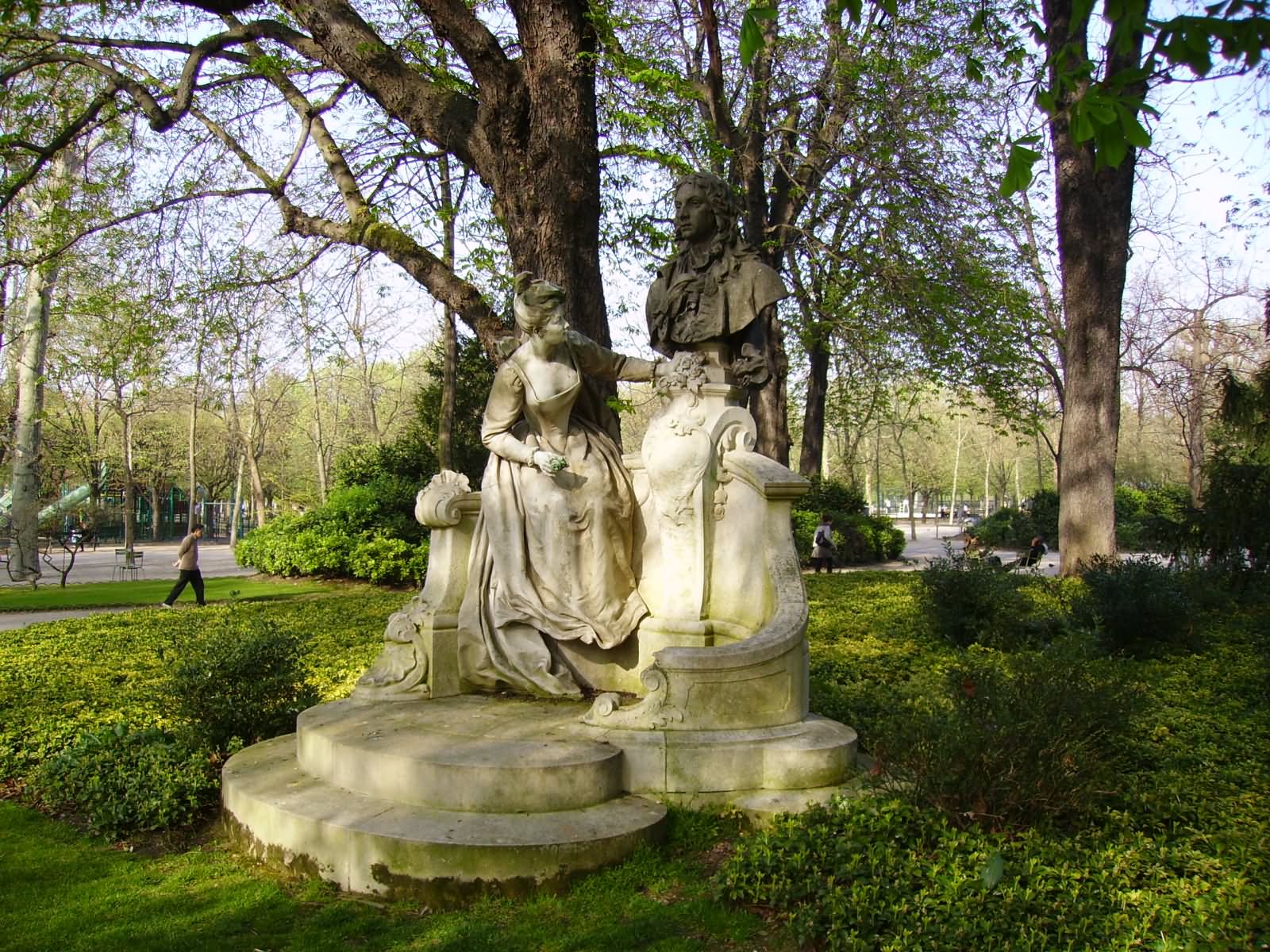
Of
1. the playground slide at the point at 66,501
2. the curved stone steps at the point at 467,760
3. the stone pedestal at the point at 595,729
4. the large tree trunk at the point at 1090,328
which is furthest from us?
the playground slide at the point at 66,501

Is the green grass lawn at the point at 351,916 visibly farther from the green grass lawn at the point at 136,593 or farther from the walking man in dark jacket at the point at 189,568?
the green grass lawn at the point at 136,593

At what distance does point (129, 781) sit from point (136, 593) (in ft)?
49.0

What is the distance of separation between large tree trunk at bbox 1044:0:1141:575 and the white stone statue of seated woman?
36.6 feet

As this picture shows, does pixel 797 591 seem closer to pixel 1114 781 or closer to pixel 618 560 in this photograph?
pixel 618 560

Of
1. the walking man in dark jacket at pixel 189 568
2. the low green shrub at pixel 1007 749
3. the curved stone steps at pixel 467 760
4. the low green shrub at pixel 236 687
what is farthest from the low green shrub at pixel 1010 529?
the curved stone steps at pixel 467 760

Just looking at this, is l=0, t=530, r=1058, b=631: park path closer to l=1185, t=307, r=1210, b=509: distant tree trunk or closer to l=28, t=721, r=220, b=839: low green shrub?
l=1185, t=307, r=1210, b=509: distant tree trunk

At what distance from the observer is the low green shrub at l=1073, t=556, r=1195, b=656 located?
31.3ft

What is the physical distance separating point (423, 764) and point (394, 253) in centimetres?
862

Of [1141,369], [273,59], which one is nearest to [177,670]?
[273,59]

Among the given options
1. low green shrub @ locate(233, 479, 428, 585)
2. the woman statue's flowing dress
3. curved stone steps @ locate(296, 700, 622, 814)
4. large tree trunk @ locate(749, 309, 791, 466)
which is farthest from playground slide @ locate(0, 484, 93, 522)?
curved stone steps @ locate(296, 700, 622, 814)

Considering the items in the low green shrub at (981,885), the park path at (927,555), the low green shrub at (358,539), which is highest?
the low green shrub at (358,539)

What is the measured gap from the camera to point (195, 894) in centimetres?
421

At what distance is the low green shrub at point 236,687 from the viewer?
19.7ft

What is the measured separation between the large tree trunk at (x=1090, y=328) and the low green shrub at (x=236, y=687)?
12.0 m
